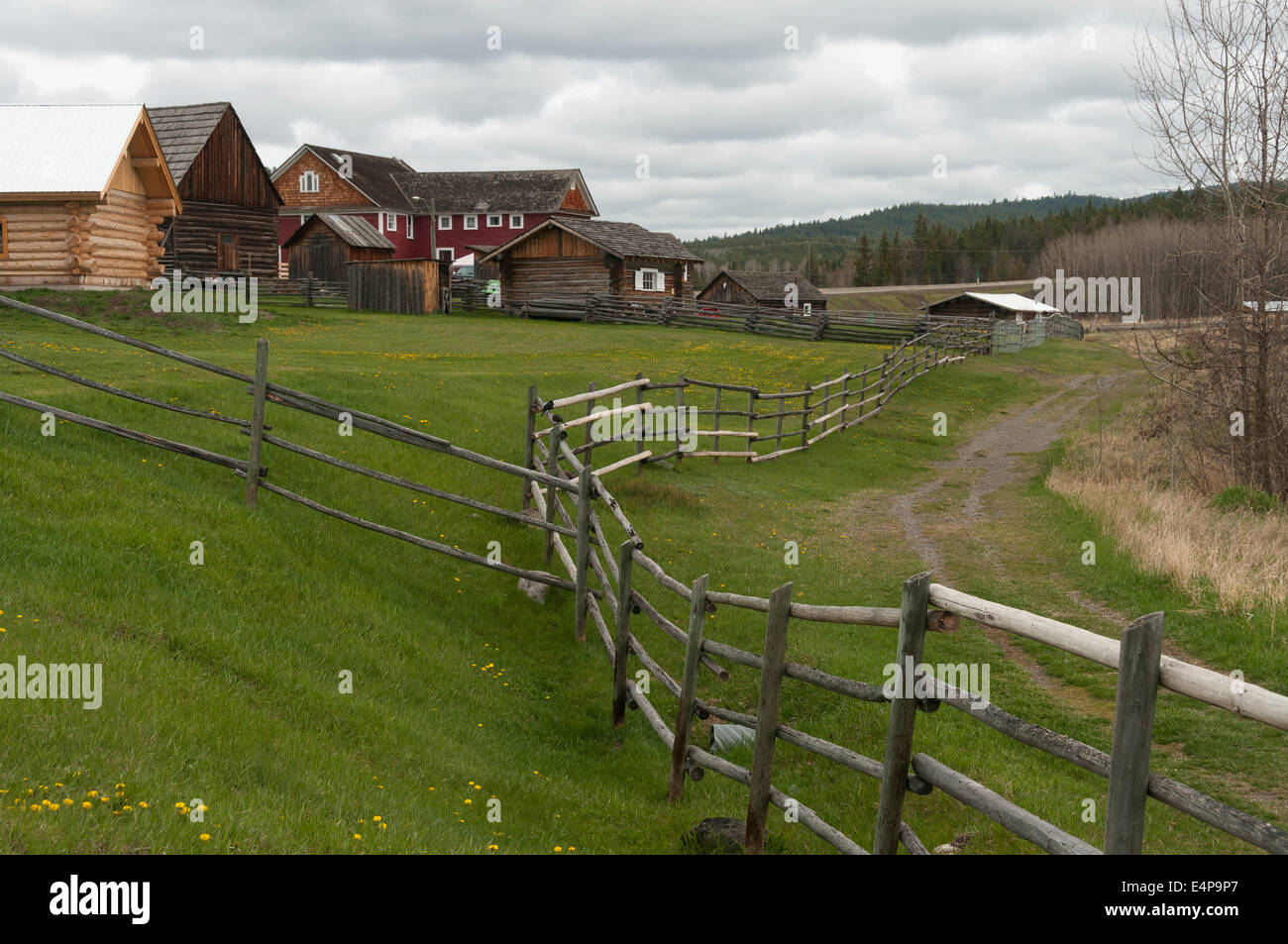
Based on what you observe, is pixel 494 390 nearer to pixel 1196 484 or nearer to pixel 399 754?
pixel 1196 484

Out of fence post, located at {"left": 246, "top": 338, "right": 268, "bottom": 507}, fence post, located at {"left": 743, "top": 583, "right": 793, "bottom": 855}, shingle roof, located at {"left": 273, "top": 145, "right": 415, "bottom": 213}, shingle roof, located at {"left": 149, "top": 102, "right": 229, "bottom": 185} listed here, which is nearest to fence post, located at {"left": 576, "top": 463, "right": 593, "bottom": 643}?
fence post, located at {"left": 246, "top": 338, "right": 268, "bottom": 507}

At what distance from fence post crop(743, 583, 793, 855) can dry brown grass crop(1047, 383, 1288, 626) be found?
637cm

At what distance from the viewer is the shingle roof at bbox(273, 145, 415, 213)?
61812mm

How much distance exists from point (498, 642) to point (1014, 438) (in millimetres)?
20552

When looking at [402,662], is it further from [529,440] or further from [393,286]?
[393,286]

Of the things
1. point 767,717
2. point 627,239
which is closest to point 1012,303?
point 627,239

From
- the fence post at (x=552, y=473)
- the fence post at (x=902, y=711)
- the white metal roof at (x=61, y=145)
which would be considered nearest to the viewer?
the fence post at (x=902, y=711)

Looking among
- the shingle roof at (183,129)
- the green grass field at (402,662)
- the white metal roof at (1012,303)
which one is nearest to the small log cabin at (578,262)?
the shingle roof at (183,129)

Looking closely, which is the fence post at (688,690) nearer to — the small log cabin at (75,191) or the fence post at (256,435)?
the fence post at (256,435)

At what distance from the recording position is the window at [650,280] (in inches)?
1901

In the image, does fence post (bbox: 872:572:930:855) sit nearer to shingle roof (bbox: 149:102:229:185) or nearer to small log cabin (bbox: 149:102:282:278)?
small log cabin (bbox: 149:102:282:278)

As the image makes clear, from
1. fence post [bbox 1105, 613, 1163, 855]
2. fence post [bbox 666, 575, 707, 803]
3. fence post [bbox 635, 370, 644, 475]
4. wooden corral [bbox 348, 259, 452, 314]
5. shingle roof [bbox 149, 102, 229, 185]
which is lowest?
fence post [bbox 666, 575, 707, 803]

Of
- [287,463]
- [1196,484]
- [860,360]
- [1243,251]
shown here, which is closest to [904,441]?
[1196,484]

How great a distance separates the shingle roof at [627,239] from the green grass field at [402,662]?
31157mm
